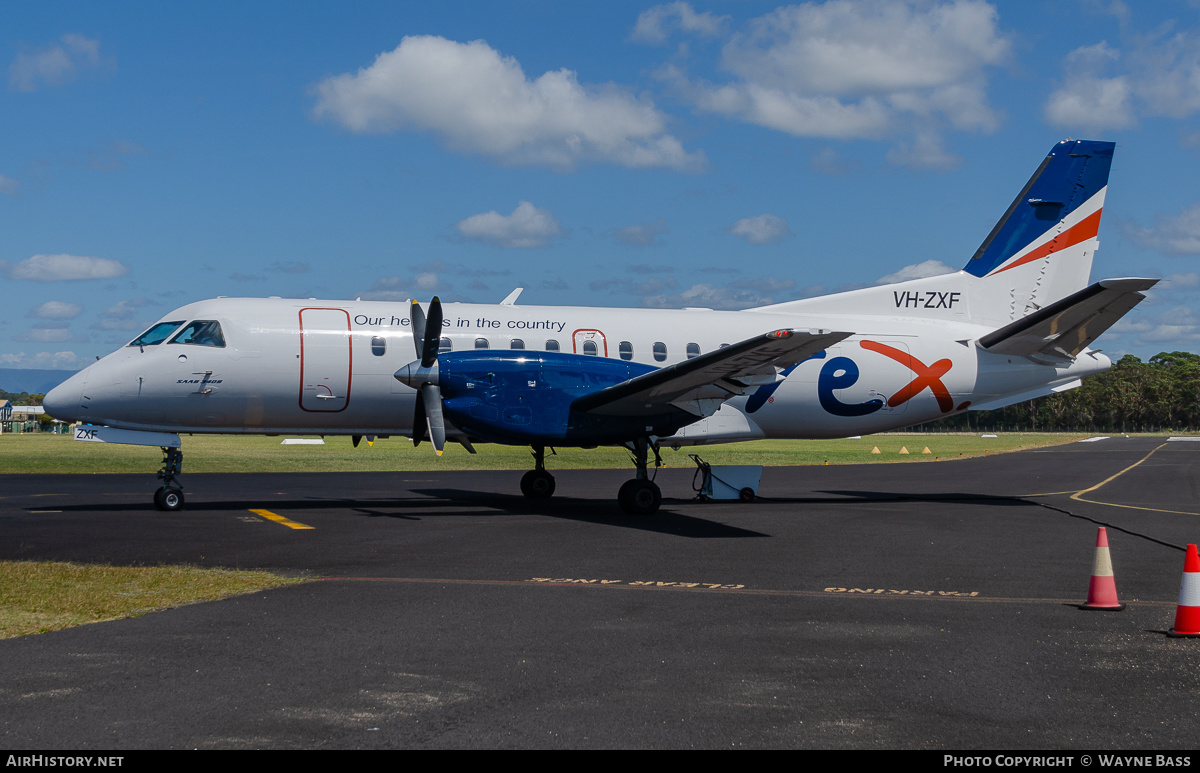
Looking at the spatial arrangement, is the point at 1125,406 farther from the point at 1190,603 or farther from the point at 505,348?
the point at 1190,603

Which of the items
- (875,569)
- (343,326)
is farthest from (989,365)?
(343,326)

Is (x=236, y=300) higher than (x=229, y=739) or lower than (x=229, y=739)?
higher

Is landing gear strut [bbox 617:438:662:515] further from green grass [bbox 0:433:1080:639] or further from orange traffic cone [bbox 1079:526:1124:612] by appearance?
orange traffic cone [bbox 1079:526:1124:612]

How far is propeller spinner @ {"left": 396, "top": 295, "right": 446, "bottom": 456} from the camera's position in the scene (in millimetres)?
16859

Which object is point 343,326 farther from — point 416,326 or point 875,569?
point 875,569

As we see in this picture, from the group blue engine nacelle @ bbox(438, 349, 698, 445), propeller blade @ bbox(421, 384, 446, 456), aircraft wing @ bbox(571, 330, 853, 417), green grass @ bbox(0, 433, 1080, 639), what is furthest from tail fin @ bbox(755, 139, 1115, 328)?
green grass @ bbox(0, 433, 1080, 639)

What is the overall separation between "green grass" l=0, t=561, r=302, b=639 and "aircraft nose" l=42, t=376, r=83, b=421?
666cm

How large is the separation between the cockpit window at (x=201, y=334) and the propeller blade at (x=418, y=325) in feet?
12.8

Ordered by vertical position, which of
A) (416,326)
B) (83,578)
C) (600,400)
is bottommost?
(83,578)

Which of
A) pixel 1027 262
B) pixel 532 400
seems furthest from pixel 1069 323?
pixel 532 400

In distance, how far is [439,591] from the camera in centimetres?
988

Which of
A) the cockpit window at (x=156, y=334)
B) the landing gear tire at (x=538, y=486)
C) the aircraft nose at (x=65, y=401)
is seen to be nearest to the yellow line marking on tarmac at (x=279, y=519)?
the aircraft nose at (x=65, y=401)

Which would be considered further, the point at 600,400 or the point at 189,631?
the point at 600,400

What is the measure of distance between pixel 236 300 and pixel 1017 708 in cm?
1694
